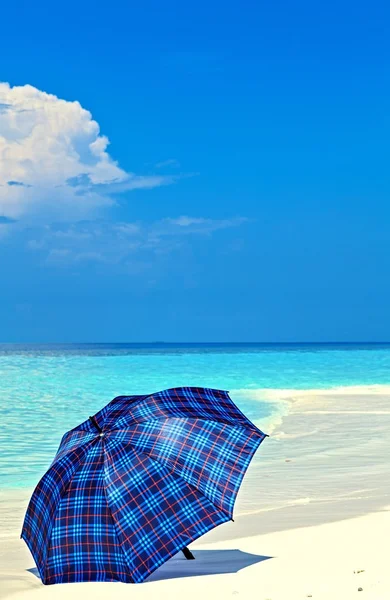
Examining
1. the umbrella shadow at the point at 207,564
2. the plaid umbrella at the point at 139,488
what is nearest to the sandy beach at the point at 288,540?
the umbrella shadow at the point at 207,564

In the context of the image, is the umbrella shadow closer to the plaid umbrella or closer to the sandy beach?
the sandy beach

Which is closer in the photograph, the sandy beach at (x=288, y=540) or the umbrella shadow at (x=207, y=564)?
the sandy beach at (x=288, y=540)

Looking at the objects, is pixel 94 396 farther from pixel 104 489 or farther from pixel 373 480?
pixel 104 489

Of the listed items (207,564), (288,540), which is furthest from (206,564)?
(288,540)

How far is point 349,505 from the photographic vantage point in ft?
27.0

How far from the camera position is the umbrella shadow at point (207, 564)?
5.41 m

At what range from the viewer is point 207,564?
225 inches


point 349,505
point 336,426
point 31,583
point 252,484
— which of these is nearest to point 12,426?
point 336,426

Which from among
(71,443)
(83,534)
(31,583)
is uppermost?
(71,443)

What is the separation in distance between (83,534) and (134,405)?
874 mm

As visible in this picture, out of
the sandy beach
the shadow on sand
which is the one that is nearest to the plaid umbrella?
the sandy beach

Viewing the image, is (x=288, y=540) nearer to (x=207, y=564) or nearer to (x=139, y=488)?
(x=207, y=564)

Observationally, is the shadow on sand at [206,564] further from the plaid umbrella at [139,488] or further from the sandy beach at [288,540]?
the plaid umbrella at [139,488]

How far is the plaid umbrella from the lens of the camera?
4996mm
